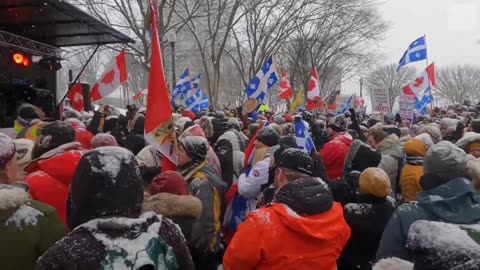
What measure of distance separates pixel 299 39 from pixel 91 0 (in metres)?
16.8

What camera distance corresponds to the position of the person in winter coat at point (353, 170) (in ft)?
16.1

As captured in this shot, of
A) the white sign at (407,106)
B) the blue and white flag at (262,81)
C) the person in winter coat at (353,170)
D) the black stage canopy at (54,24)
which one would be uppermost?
the black stage canopy at (54,24)

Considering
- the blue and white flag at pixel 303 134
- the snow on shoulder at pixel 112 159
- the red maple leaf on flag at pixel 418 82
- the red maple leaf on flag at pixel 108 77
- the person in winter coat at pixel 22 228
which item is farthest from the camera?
the red maple leaf on flag at pixel 418 82

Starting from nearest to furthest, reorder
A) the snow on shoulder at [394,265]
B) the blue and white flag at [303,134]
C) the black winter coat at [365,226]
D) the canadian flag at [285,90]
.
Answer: the snow on shoulder at [394,265] → the black winter coat at [365,226] → the blue and white flag at [303,134] → the canadian flag at [285,90]

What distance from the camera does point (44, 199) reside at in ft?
12.0

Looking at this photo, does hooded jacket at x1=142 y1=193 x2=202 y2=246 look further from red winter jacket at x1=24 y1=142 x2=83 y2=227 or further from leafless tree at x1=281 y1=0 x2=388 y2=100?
leafless tree at x1=281 y1=0 x2=388 y2=100

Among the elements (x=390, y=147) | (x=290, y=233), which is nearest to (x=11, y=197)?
(x=290, y=233)

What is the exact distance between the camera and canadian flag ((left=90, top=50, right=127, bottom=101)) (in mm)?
10844

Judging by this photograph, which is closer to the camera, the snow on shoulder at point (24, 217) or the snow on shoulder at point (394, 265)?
the snow on shoulder at point (394, 265)

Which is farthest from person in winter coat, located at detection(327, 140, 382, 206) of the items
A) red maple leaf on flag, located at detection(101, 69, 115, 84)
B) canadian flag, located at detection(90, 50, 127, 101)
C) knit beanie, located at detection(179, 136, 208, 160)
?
red maple leaf on flag, located at detection(101, 69, 115, 84)

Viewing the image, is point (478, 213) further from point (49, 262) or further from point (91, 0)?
point (91, 0)

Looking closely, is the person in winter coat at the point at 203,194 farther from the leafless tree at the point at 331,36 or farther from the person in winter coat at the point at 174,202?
the leafless tree at the point at 331,36

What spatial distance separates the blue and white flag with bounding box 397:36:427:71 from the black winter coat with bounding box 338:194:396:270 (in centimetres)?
1234

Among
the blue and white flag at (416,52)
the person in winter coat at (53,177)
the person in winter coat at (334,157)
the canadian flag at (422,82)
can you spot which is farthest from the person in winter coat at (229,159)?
the canadian flag at (422,82)
